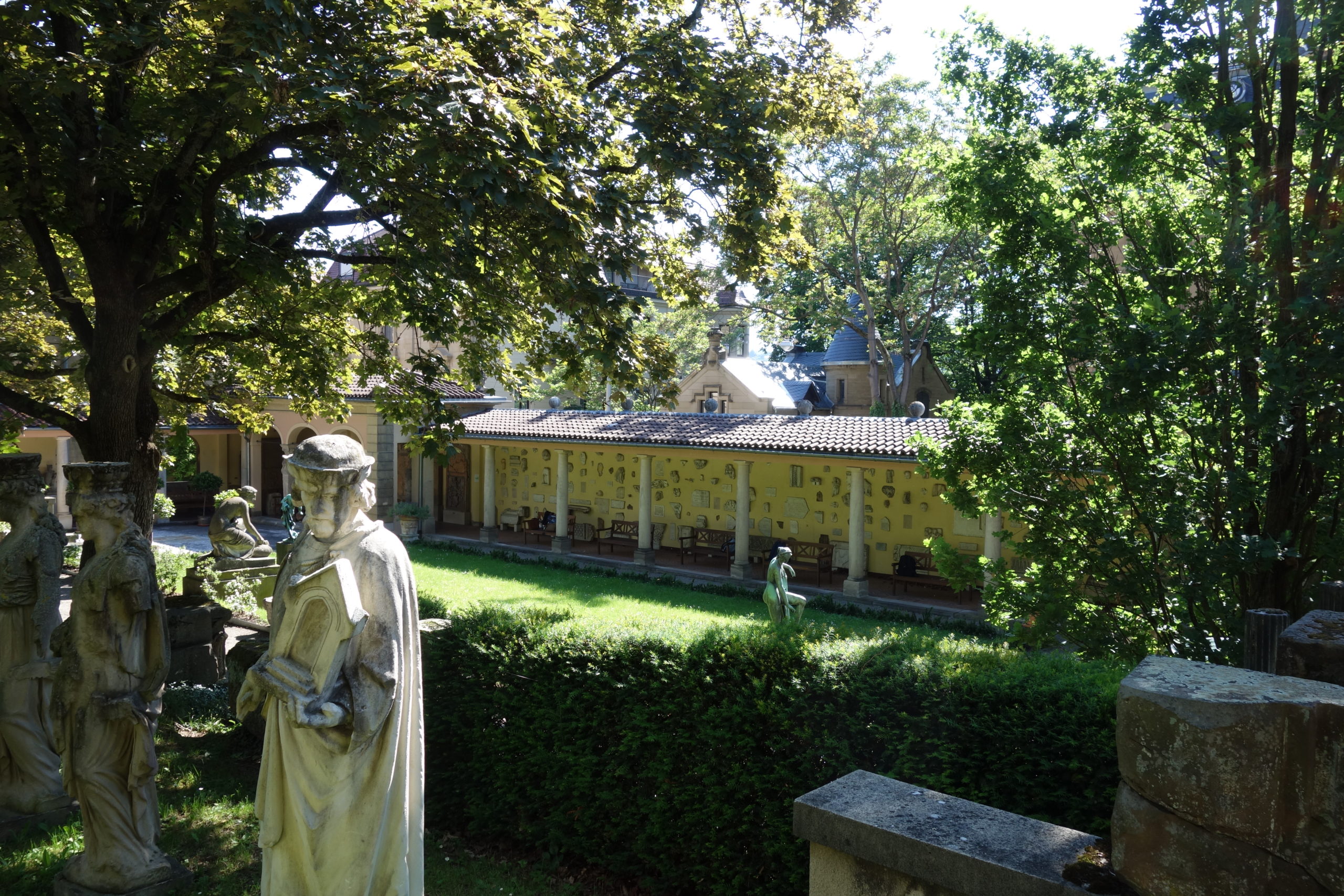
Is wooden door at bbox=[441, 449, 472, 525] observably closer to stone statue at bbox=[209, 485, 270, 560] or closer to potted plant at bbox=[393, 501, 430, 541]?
potted plant at bbox=[393, 501, 430, 541]

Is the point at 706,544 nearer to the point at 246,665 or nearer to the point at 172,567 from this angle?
the point at 172,567

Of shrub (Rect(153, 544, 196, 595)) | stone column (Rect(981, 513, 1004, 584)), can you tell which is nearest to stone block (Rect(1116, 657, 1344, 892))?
shrub (Rect(153, 544, 196, 595))

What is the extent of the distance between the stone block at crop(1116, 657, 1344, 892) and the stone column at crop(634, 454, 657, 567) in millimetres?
20903

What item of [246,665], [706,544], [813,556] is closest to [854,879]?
[246,665]

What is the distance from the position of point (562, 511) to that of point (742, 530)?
6217mm

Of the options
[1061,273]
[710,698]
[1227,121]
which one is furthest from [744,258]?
[710,698]

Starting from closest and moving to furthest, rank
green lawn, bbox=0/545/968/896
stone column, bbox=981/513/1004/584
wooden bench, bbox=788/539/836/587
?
green lawn, bbox=0/545/968/896 < stone column, bbox=981/513/1004/584 < wooden bench, bbox=788/539/836/587

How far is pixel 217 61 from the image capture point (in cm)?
607

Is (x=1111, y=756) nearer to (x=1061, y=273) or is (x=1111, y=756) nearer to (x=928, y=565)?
(x=1061, y=273)

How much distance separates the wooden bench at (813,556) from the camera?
21.6m

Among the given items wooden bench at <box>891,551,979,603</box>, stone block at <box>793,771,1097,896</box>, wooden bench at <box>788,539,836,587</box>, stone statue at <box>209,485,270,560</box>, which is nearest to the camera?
stone block at <box>793,771,1097,896</box>

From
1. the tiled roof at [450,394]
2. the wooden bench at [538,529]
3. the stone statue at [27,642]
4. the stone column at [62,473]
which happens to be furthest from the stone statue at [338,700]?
the stone column at [62,473]

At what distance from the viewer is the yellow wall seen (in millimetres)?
21250

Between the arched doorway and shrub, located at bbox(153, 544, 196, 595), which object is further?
the arched doorway
